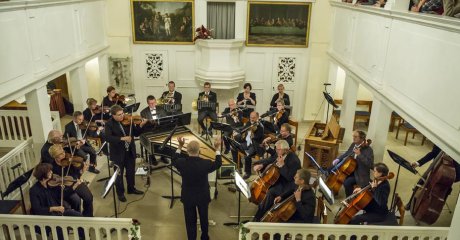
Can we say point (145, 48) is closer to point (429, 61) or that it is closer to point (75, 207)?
point (75, 207)

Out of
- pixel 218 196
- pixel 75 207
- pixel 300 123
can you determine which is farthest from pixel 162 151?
pixel 300 123

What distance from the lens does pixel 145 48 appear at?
10.9 meters

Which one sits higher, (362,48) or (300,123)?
(362,48)

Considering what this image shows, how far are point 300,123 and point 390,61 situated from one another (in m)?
5.18

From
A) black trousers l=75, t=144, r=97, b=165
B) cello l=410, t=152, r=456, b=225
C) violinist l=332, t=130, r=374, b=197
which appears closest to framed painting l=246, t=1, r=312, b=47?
violinist l=332, t=130, r=374, b=197

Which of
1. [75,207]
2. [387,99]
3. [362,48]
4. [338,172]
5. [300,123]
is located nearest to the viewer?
[75,207]

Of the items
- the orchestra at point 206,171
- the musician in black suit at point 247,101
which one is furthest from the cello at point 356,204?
the musician in black suit at point 247,101

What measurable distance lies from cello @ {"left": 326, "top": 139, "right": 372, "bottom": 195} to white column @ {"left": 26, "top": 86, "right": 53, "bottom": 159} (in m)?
5.39

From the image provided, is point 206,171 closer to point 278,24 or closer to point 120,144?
point 120,144

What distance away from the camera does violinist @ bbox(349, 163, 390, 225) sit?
5277 millimetres

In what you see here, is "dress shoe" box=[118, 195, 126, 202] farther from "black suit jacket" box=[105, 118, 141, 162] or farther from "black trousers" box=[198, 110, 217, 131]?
"black trousers" box=[198, 110, 217, 131]

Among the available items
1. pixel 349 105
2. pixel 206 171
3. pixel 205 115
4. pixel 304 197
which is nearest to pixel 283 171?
pixel 304 197

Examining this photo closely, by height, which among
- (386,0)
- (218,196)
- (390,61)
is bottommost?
(218,196)

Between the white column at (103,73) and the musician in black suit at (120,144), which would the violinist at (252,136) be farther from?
the white column at (103,73)
